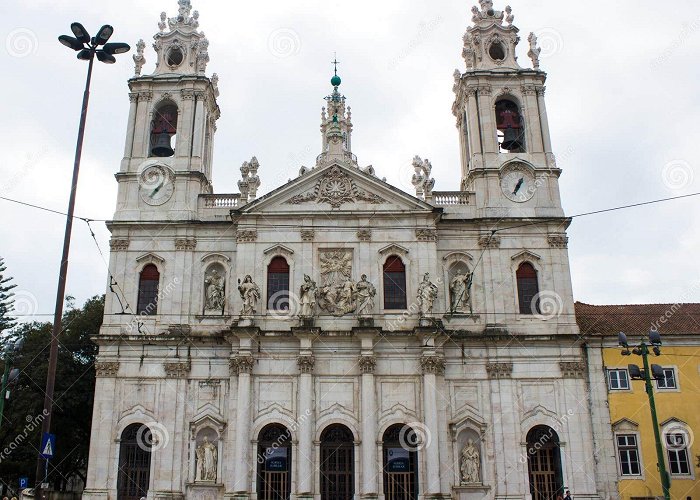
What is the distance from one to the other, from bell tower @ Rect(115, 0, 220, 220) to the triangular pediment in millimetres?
3827

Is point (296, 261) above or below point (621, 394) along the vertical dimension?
above

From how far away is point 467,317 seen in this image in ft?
93.4

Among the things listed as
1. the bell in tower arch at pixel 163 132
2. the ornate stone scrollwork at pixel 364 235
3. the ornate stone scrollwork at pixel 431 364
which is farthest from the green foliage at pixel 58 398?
the ornate stone scrollwork at pixel 431 364

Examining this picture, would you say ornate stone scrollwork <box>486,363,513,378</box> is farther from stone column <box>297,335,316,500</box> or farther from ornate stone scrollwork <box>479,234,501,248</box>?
stone column <box>297,335,316,500</box>

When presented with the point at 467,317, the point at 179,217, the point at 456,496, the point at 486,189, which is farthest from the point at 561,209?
the point at 179,217

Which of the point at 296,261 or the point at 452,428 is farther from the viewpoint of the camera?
the point at 296,261

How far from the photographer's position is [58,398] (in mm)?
34219

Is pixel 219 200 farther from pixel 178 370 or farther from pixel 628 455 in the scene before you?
pixel 628 455

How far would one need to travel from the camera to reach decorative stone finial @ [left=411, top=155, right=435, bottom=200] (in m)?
30.1

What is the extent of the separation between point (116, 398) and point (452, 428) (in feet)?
42.8

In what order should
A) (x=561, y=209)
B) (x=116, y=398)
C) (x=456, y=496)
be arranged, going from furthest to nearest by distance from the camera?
(x=561, y=209) < (x=116, y=398) < (x=456, y=496)

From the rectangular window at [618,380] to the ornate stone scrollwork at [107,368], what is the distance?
63.4 ft

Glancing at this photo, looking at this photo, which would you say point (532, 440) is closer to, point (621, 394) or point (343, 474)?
point (621, 394)

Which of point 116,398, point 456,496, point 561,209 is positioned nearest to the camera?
point 456,496
